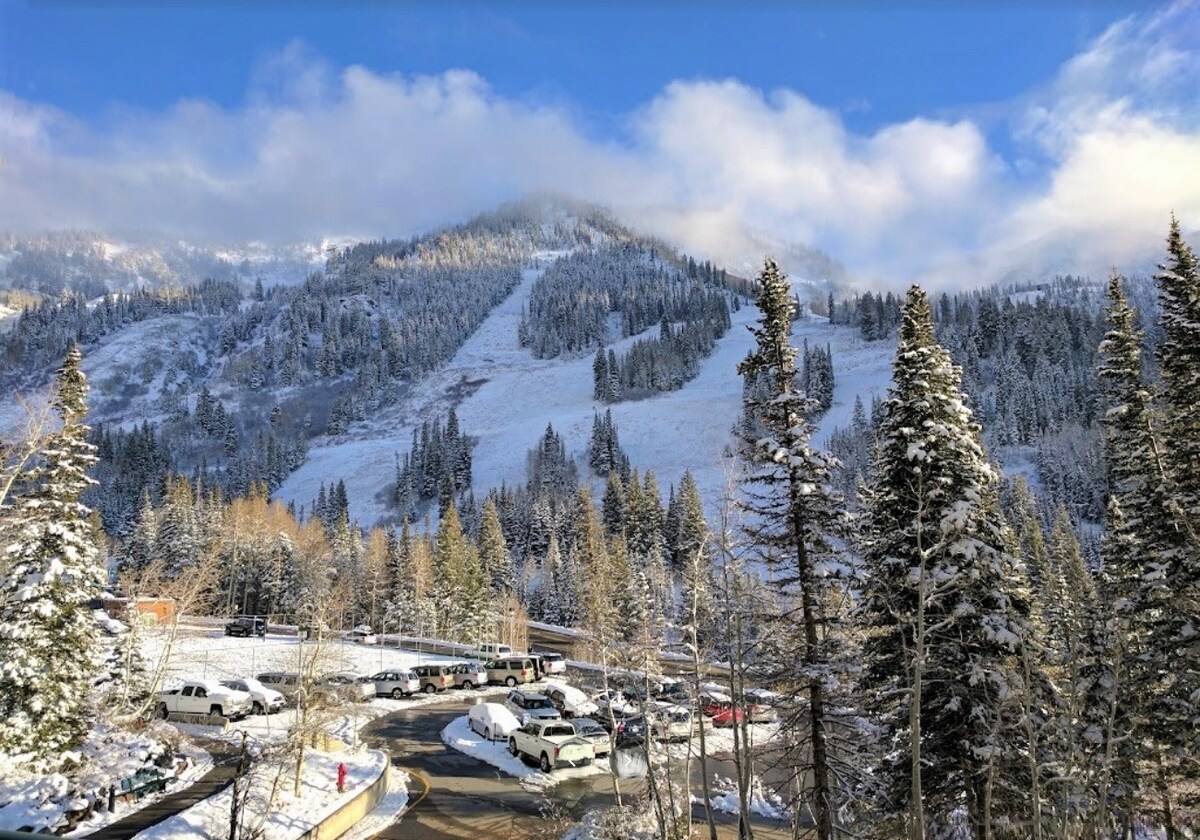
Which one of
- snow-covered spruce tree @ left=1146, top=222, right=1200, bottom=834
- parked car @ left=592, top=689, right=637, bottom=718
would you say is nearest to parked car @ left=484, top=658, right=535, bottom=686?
parked car @ left=592, top=689, right=637, bottom=718

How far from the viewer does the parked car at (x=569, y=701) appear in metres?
38.5

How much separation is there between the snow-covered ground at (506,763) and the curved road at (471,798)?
40 centimetres

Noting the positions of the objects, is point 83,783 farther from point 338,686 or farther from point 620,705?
point 620,705

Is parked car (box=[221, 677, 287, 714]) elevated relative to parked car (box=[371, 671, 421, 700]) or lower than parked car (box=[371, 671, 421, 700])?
elevated

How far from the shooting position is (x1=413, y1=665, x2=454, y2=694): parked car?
4872cm

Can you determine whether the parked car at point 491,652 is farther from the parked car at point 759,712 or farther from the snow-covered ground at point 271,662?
the parked car at point 759,712

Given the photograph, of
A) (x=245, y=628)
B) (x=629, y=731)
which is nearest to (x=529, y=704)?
(x=629, y=731)

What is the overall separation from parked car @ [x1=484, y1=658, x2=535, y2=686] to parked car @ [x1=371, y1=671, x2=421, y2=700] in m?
6.48

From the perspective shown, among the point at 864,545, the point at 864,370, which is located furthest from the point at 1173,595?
the point at 864,370

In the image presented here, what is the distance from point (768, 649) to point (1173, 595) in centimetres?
1215

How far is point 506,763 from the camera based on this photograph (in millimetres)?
31938

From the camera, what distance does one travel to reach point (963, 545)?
18312 mm

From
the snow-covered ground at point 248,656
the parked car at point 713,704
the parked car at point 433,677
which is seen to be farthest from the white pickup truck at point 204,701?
the parked car at point 713,704

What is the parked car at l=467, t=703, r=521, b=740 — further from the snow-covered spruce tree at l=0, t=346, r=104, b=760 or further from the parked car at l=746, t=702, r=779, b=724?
the snow-covered spruce tree at l=0, t=346, r=104, b=760
